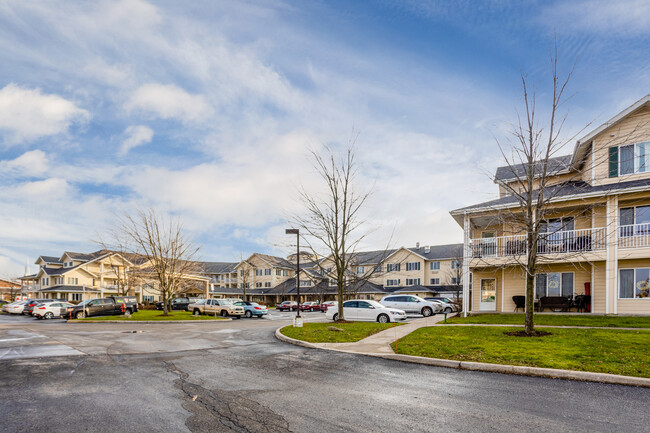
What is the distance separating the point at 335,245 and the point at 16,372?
47.5 feet

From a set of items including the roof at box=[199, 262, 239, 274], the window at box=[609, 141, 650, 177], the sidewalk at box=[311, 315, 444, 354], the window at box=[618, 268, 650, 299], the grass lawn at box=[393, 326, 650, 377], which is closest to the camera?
the grass lawn at box=[393, 326, 650, 377]

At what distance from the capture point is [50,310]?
33344 mm

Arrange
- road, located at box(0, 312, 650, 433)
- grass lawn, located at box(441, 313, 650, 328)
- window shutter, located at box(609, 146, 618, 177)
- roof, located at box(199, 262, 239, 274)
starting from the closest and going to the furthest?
road, located at box(0, 312, 650, 433), grass lawn, located at box(441, 313, 650, 328), window shutter, located at box(609, 146, 618, 177), roof, located at box(199, 262, 239, 274)

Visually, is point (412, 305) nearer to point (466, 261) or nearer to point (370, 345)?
point (466, 261)

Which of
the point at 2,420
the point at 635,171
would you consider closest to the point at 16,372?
the point at 2,420

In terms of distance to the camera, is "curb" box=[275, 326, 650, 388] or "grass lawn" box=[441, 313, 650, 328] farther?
"grass lawn" box=[441, 313, 650, 328]

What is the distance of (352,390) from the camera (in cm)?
752

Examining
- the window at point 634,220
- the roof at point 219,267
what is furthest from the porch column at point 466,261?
the roof at point 219,267

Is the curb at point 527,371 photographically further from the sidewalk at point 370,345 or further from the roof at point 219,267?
the roof at point 219,267

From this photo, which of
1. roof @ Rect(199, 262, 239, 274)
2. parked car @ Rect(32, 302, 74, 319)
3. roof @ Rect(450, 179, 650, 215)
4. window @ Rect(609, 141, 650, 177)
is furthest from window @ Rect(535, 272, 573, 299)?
roof @ Rect(199, 262, 239, 274)

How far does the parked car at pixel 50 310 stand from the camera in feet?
108

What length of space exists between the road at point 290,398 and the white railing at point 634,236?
1569cm

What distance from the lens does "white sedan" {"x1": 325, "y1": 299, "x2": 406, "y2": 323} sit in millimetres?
21781

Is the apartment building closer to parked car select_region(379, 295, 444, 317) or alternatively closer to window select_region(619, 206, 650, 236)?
window select_region(619, 206, 650, 236)
